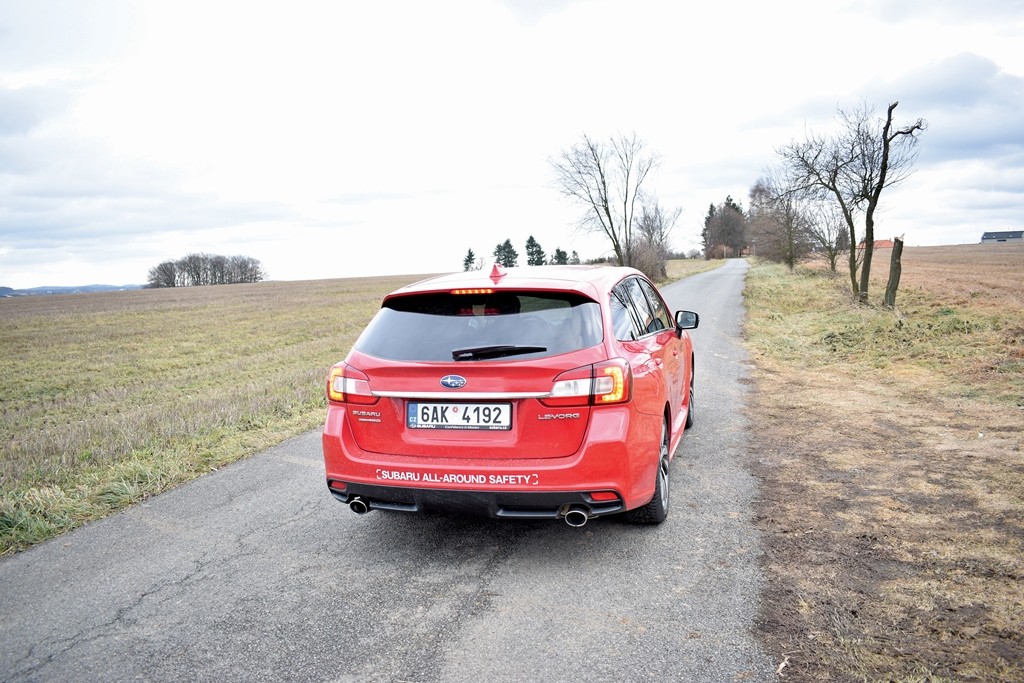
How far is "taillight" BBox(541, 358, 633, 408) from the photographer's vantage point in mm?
3406

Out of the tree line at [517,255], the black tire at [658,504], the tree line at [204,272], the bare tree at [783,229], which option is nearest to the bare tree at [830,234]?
the bare tree at [783,229]

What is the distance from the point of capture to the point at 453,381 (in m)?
3.46

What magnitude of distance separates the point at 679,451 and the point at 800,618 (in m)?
2.88

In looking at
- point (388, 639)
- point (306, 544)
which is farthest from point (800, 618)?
point (306, 544)

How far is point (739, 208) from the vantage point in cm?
13288

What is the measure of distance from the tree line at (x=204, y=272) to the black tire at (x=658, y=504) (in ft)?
378

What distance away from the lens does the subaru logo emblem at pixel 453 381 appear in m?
3.45

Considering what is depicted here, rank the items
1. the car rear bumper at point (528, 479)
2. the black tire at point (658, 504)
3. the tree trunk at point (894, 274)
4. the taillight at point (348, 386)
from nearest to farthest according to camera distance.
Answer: the car rear bumper at point (528, 479)
the taillight at point (348, 386)
the black tire at point (658, 504)
the tree trunk at point (894, 274)

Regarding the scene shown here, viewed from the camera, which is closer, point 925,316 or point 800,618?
point 800,618

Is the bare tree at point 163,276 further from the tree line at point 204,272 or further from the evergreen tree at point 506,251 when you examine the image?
the evergreen tree at point 506,251

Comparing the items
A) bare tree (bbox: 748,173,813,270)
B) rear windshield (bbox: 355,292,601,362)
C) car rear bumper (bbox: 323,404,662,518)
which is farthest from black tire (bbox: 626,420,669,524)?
bare tree (bbox: 748,173,813,270)

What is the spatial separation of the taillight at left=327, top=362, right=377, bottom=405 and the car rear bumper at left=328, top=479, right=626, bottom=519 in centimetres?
52

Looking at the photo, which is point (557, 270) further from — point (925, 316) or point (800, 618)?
point (925, 316)

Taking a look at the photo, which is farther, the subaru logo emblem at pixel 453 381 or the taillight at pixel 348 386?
the taillight at pixel 348 386
